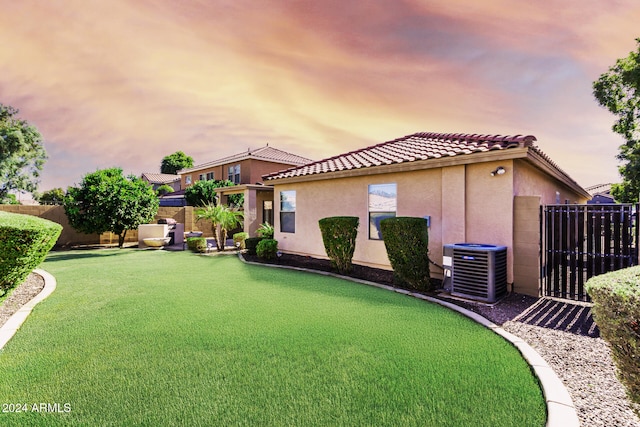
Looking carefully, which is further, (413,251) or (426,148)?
(426,148)

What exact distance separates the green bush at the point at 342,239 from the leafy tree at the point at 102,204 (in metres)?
11.4

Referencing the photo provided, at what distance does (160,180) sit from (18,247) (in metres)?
49.3

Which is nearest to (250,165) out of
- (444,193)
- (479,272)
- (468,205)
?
(444,193)

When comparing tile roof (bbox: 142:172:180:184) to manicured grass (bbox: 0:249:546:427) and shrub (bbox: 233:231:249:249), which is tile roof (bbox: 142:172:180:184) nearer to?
shrub (bbox: 233:231:249:249)

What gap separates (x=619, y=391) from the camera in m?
2.84

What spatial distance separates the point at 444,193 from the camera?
290 inches

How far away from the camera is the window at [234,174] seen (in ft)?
87.2

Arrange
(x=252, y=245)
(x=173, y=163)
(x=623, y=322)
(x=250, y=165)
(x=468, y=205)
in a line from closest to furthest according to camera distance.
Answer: (x=623, y=322)
(x=468, y=205)
(x=252, y=245)
(x=250, y=165)
(x=173, y=163)

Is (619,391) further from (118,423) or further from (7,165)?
(7,165)

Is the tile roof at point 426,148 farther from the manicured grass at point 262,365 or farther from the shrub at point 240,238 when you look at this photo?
the manicured grass at point 262,365

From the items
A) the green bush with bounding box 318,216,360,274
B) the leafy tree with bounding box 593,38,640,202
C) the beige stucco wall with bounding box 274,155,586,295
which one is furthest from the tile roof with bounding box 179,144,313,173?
the leafy tree with bounding box 593,38,640,202

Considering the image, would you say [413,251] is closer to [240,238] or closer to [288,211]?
[288,211]

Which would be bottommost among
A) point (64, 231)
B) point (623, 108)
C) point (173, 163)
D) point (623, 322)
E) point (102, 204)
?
point (64, 231)

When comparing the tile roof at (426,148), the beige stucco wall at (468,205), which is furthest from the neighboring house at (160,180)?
the beige stucco wall at (468,205)
